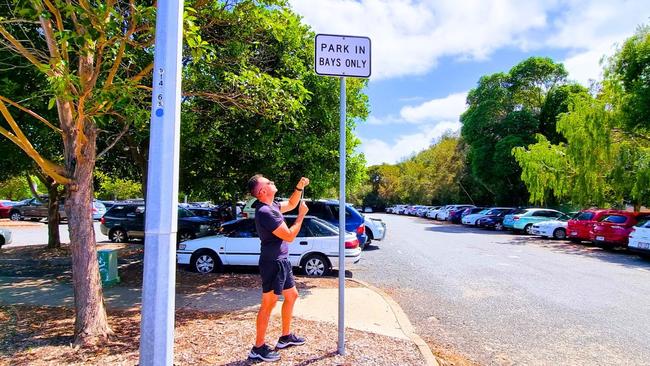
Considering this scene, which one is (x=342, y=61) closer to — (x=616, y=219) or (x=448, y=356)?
(x=448, y=356)

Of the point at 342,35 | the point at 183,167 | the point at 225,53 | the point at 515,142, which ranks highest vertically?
the point at 515,142

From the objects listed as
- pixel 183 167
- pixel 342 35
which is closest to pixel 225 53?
pixel 342 35

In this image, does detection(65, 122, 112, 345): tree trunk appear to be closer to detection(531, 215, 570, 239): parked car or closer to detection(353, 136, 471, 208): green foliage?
detection(531, 215, 570, 239): parked car

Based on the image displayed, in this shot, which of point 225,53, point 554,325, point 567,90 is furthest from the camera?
point 567,90

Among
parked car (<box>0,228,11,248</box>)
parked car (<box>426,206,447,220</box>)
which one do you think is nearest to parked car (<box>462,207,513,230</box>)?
parked car (<box>426,206,447,220</box>)

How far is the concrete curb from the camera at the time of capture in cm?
488

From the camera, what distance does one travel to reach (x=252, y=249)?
34.2 feet

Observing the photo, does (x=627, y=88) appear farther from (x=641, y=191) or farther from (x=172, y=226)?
(x=172, y=226)

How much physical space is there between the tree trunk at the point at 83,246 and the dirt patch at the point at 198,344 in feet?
1.08

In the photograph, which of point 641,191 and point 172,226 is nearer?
point 172,226

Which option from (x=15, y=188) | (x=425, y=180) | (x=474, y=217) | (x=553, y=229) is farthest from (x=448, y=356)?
(x=425, y=180)

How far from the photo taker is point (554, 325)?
21.8 feet

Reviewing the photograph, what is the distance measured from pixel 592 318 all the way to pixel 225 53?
745cm

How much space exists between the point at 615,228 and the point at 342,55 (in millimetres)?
17362
